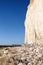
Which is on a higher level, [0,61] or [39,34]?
[39,34]

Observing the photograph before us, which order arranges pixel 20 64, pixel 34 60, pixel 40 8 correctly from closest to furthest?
pixel 20 64, pixel 34 60, pixel 40 8

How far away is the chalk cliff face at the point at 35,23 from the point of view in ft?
59.5

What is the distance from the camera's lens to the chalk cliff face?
59.5 ft

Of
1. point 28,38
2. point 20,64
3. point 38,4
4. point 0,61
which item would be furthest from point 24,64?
point 28,38

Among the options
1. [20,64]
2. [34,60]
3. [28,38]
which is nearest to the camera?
[20,64]

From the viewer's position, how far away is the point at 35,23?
19.4 metres

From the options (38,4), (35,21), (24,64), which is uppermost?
(38,4)

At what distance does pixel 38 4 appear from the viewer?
1925 cm

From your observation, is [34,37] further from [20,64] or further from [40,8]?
[20,64]

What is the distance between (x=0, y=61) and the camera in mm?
9141

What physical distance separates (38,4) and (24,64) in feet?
35.9

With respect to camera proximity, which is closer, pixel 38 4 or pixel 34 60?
pixel 34 60

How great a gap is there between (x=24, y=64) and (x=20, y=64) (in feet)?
0.68

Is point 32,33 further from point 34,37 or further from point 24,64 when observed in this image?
point 24,64
